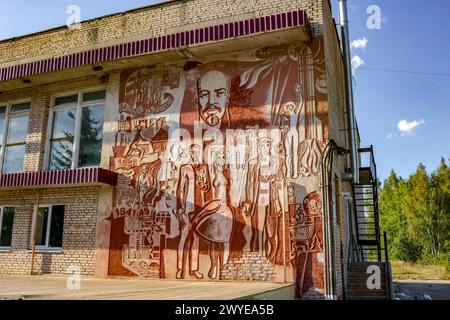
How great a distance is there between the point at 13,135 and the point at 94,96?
10.4 ft

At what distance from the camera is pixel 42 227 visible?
11.3 m

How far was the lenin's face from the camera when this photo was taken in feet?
32.8

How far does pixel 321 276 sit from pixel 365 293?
215 centimetres

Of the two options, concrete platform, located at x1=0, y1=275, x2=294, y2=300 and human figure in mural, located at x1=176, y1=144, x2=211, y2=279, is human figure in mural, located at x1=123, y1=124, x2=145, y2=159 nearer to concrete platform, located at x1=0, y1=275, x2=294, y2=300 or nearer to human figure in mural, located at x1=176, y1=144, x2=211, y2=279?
human figure in mural, located at x1=176, y1=144, x2=211, y2=279

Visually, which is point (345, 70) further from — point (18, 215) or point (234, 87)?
point (18, 215)

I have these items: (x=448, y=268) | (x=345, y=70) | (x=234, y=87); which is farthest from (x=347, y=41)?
(x=448, y=268)

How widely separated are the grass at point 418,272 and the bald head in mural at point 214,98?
16446mm

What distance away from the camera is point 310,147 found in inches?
358

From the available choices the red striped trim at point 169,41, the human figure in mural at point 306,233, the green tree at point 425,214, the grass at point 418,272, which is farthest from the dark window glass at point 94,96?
the green tree at point 425,214

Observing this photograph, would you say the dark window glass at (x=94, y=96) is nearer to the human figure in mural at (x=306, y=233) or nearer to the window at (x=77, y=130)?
the window at (x=77, y=130)

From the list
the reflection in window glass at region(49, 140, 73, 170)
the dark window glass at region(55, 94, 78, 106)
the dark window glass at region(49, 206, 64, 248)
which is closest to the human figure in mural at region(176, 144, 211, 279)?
the dark window glass at region(49, 206, 64, 248)

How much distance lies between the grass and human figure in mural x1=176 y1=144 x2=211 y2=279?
1614 centimetres
